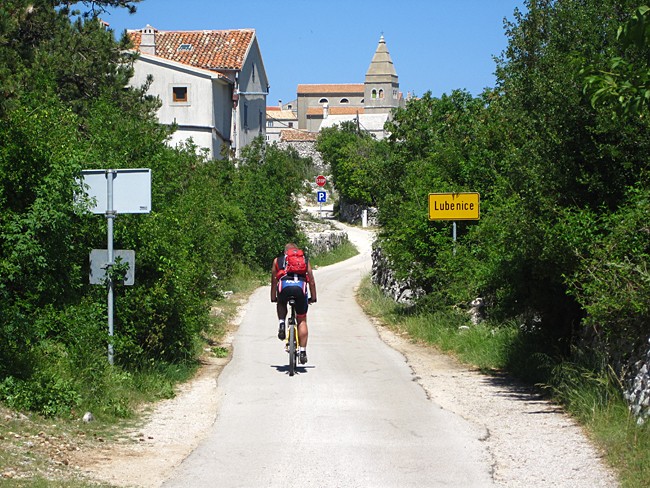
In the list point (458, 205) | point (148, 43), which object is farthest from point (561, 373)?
point (148, 43)

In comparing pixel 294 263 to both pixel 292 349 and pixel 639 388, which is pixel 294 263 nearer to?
pixel 292 349

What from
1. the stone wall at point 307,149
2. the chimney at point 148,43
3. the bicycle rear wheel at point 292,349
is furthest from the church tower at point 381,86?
the bicycle rear wheel at point 292,349

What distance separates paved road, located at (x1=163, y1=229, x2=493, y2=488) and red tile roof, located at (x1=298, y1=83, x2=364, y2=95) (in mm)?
164404

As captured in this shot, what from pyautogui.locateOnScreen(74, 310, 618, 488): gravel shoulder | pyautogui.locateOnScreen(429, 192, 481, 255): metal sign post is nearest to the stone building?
pyautogui.locateOnScreen(429, 192, 481, 255): metal sign post

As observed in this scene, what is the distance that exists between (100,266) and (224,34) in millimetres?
42023

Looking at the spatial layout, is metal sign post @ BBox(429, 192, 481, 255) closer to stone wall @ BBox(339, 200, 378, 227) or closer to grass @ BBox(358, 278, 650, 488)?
grass @ BBox(358, 278, 650, 488)

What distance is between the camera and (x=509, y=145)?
13.8 meters

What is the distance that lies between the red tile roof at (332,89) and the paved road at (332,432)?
164404 mm

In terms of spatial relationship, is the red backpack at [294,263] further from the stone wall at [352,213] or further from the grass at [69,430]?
the stone wall at [352,213]

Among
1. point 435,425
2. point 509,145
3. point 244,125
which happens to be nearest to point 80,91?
point 509,145

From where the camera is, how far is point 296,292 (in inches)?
535

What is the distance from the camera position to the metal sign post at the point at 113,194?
11727 mm

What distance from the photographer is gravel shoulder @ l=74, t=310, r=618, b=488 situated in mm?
7812

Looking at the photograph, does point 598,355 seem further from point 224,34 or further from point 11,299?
point 224,34
